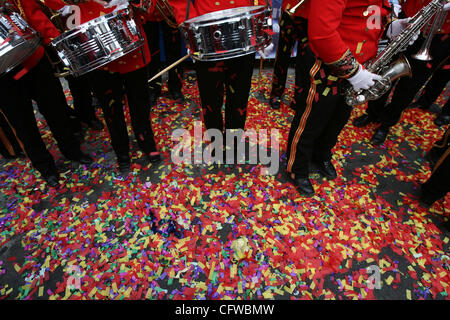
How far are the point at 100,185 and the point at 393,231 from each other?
3178 mm

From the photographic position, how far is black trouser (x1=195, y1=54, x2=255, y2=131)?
2.32 m

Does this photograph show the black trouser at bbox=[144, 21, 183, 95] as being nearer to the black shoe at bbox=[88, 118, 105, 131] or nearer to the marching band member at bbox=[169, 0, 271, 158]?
the black shoe at bbox=[88, 118, 105, 131]

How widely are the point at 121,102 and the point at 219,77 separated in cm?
107

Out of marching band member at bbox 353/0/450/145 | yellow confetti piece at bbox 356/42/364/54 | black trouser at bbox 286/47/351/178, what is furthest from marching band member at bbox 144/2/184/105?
marching band member at bbox 353/0/450/145

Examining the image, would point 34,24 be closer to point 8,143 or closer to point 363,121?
point 8,143

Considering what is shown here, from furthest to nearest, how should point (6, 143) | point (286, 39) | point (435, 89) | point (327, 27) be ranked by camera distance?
1. point (435, 89)
2. point (286, 39)
3. point (6, 143)
4. point (327, 27)

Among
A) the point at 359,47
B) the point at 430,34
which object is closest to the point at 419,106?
the point at 430,34

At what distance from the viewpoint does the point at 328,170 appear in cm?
298

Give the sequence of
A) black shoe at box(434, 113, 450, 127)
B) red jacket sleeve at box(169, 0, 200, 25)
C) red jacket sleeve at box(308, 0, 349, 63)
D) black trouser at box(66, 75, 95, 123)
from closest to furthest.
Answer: red jacket sleeve at box(308, 0, 349, 63) < red jacket sleeve at box(169, 0, 200, 25) < black trouser at box(66, 75, 95, 123) < black shoe at box(434, 113, 450, 127)

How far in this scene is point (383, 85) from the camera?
217 cm

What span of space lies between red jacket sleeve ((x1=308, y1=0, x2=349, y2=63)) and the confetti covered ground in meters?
1.55

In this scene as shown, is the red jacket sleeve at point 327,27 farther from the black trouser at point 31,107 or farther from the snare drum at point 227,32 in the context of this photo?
the black trouser at point 31,107

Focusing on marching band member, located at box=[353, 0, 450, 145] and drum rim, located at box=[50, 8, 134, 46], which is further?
marching band member, located at box=[353, 0, 450, 145]

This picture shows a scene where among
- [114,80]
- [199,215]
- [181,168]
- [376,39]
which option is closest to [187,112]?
[181,168]
